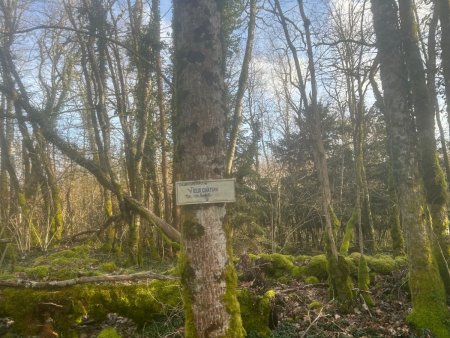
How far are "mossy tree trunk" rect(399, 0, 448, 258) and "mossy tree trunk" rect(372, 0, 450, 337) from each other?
0.64 m

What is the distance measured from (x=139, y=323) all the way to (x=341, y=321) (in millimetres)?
3195

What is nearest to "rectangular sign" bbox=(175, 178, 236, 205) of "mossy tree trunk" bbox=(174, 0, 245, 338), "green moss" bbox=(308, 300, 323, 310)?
"mossy tree trunk" bbox=(174, 0, 245, 338)

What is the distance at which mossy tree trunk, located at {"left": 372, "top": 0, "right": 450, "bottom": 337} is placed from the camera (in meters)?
5.48

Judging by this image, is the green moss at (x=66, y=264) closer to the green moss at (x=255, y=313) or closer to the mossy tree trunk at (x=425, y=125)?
the green moss at (x=255, y=313)

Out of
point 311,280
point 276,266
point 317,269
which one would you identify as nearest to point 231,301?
point 311,280

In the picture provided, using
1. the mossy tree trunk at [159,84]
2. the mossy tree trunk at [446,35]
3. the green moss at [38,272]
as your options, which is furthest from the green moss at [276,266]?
the mossy tree trunk at [446,35]

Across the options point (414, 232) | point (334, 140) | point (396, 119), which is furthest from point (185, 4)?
point (334, 140)

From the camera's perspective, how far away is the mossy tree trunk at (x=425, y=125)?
21.5 feet

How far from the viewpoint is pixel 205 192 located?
346 centimetres

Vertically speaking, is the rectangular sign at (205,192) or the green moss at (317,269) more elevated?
the rectangular sign at (205,192)

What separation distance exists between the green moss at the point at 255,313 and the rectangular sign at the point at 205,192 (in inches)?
A: 109

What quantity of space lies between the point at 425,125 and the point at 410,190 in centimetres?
263

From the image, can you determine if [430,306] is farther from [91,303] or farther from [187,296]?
[91,303]

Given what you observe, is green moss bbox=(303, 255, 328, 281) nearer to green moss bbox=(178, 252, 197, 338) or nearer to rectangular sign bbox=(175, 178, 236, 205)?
green moss bbox=(178, 252, 197, 338)
